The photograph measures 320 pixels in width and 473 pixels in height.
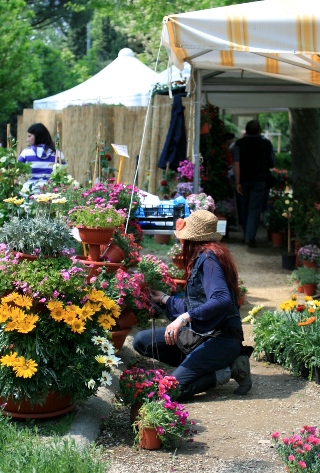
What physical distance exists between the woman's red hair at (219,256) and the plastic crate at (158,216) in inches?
79.9

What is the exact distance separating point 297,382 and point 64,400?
75.5 inches

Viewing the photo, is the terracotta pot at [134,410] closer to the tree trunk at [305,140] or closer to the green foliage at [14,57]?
the tree trunk at [305,140]

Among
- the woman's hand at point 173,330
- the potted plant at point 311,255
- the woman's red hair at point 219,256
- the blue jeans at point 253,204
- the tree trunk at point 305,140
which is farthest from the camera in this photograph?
the tree trunk at point 305,140

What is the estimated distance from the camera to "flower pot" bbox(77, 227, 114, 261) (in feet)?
18.1

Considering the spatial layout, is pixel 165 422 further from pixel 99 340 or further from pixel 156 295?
pixel 156 295

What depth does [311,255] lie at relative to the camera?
8938mm

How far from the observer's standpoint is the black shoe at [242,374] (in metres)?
5.22

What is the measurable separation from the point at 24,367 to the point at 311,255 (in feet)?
17.9

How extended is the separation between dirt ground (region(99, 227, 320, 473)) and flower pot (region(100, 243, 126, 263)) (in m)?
0.78

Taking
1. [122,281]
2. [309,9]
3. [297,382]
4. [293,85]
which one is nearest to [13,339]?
[122,281]

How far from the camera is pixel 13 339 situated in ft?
13.8

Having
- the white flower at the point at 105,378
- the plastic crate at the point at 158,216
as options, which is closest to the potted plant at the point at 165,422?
the white flower at the point at 105,378

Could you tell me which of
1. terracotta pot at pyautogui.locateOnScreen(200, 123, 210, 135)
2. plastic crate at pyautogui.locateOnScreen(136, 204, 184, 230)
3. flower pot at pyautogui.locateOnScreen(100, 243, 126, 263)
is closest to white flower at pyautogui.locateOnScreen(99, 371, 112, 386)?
flower pot at pyautogui.locateOnScreen(100, 243, 126, 263)

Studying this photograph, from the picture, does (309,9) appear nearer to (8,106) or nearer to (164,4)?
(164,4)
